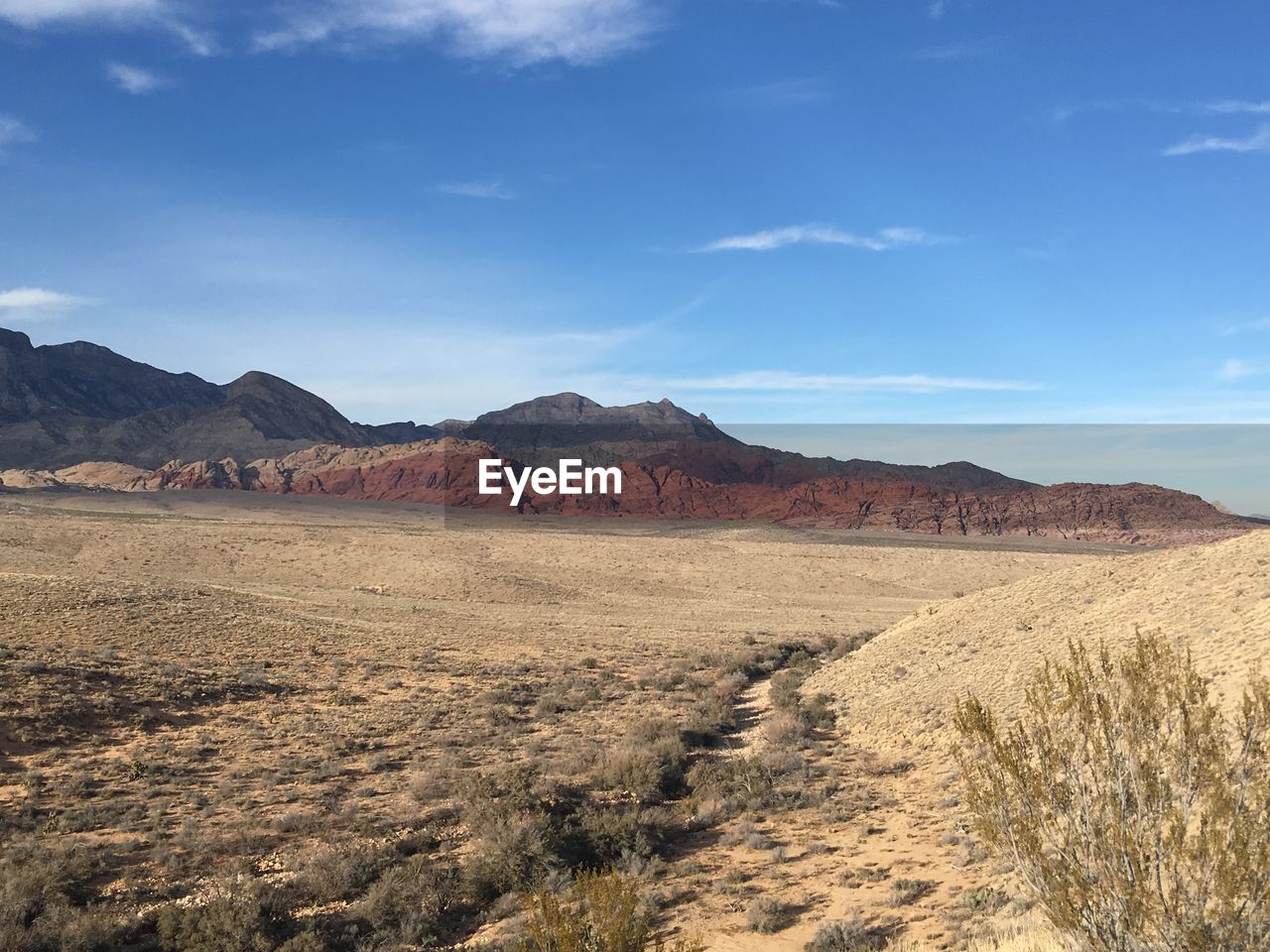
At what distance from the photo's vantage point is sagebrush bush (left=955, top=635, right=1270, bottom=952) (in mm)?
4750

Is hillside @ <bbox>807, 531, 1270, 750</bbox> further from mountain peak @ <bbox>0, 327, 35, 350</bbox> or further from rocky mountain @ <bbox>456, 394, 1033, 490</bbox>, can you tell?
mountain peak @ <bbox>0, 327, 35, 350</bbox>

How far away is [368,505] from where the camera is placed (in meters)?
99.8

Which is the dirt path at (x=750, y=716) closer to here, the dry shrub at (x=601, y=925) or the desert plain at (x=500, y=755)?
the desert plain at (x=500, y=755)

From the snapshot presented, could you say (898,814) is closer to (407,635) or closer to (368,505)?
(407,635)

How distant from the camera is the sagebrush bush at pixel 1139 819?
15.6 feet

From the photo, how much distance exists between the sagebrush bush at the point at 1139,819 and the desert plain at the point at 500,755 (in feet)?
9.15

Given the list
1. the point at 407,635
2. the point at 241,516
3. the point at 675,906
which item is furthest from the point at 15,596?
the point at 241,516

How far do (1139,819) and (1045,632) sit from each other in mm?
14164

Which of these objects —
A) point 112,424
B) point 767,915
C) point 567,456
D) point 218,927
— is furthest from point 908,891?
point 112,424

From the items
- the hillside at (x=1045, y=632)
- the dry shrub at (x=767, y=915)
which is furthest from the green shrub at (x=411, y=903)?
the hillside at (x=1045, y=632)

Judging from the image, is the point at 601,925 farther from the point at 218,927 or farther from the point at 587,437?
the point at 587,437

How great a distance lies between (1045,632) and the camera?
59.3 ft

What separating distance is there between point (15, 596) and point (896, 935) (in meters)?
27.6

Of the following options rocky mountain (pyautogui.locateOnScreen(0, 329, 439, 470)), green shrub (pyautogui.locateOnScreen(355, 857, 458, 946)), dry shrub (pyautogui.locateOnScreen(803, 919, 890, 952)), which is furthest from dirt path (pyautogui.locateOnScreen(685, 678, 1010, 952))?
rocky mountain (pyautogui.locateOnScreen(0, 329, 439, 470))
